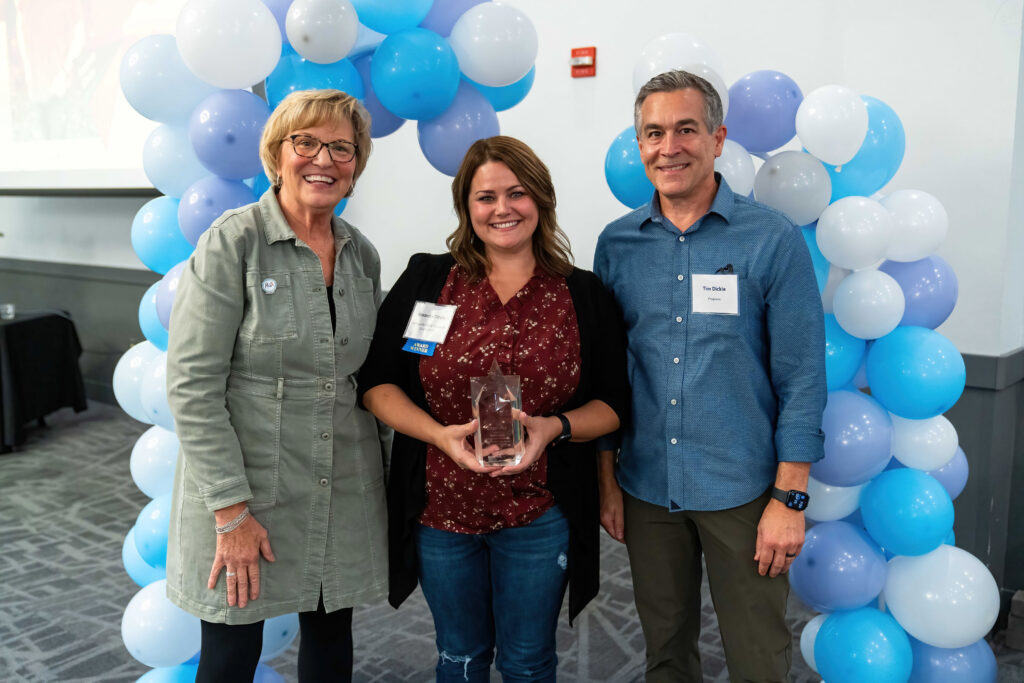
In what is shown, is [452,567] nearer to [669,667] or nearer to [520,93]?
[669,667]

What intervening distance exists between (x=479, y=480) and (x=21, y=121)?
232 inches

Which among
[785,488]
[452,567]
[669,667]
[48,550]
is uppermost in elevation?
[785,488]

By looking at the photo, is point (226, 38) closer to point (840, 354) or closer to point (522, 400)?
point (522, 400)

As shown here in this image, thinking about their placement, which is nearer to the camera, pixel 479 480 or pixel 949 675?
pixel 479 480

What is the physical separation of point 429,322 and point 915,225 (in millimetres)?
1251

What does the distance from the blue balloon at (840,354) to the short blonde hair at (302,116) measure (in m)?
1.26

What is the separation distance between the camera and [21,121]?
5.79m

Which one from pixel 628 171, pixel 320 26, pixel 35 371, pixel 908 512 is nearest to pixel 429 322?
pixel 628 171

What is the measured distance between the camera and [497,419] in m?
1.46

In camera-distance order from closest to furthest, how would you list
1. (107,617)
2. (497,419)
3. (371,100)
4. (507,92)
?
(497,419), (371,100), (507,92), (107,617)

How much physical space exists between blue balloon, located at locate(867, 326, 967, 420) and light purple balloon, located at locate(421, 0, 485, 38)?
144 cm

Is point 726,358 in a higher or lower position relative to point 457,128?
lower

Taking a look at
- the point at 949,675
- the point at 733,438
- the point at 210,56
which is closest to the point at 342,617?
the point at 733,438

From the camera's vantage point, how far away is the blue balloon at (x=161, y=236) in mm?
2002
